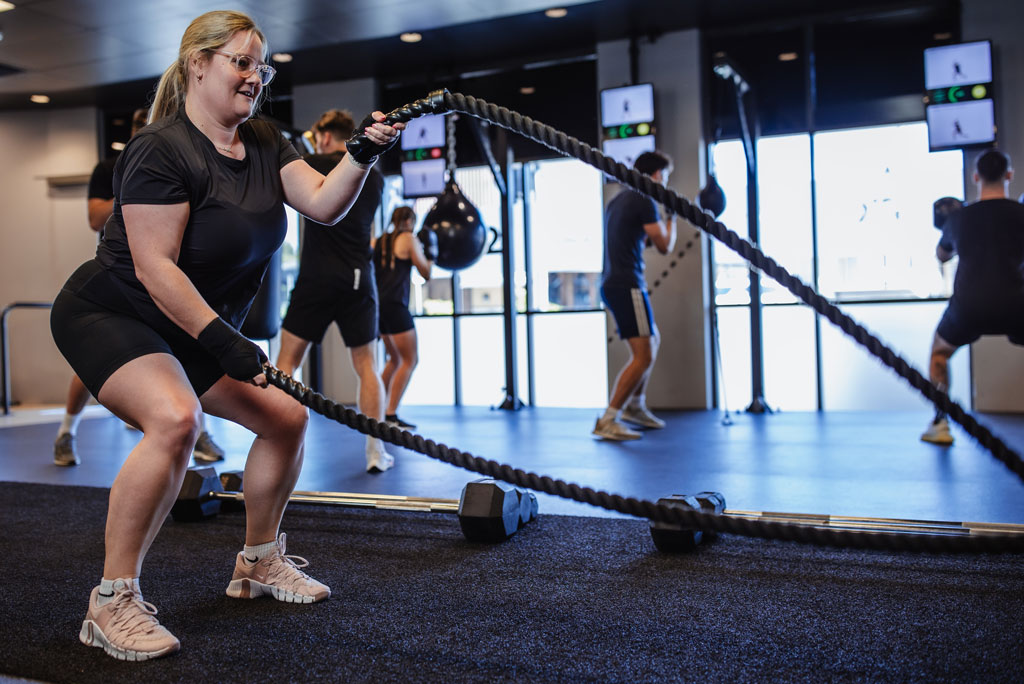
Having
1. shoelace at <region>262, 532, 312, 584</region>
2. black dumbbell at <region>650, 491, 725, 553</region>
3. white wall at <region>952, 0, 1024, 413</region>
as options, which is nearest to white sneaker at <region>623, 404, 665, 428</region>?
white wall at <region>952, 0, 1024, 413</region>

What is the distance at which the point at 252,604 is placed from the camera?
193 centimetres

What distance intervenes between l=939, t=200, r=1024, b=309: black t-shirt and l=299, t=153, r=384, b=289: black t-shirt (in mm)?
2692

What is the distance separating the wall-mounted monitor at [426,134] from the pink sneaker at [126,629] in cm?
588

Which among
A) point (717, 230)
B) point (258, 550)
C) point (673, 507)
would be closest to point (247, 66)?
point (717, 230)

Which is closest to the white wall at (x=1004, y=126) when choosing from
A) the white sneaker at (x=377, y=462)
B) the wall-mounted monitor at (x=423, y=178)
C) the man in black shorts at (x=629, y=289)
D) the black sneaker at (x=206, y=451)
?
the man in black shorts at (x=629, y=289)

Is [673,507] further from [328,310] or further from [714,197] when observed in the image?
[714,197]

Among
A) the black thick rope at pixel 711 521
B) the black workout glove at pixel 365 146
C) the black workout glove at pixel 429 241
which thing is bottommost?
the black thick rope at pixel 711 521

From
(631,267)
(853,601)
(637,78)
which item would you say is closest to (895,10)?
(637,78)

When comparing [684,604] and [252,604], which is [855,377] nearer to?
[684,604]

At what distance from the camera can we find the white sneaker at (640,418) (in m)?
5.32

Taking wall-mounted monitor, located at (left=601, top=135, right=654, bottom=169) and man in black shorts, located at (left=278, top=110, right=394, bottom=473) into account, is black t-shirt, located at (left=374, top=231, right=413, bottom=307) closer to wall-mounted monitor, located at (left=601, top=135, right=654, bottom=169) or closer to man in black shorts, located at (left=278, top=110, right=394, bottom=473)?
man in black shorts, located at (left=278, top=110, right=394, bottom=473)

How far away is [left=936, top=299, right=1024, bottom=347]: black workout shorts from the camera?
12.0ft

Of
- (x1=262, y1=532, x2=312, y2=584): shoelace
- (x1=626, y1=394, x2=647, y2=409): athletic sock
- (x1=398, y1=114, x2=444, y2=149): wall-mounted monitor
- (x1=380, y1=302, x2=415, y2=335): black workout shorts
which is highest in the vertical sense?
(x1=398, y1=114, x2=444, y2=149): wall-mounted monitor

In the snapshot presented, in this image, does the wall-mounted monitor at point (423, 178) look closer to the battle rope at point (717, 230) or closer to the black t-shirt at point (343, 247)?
the black t-shirt at point (343, 247)
